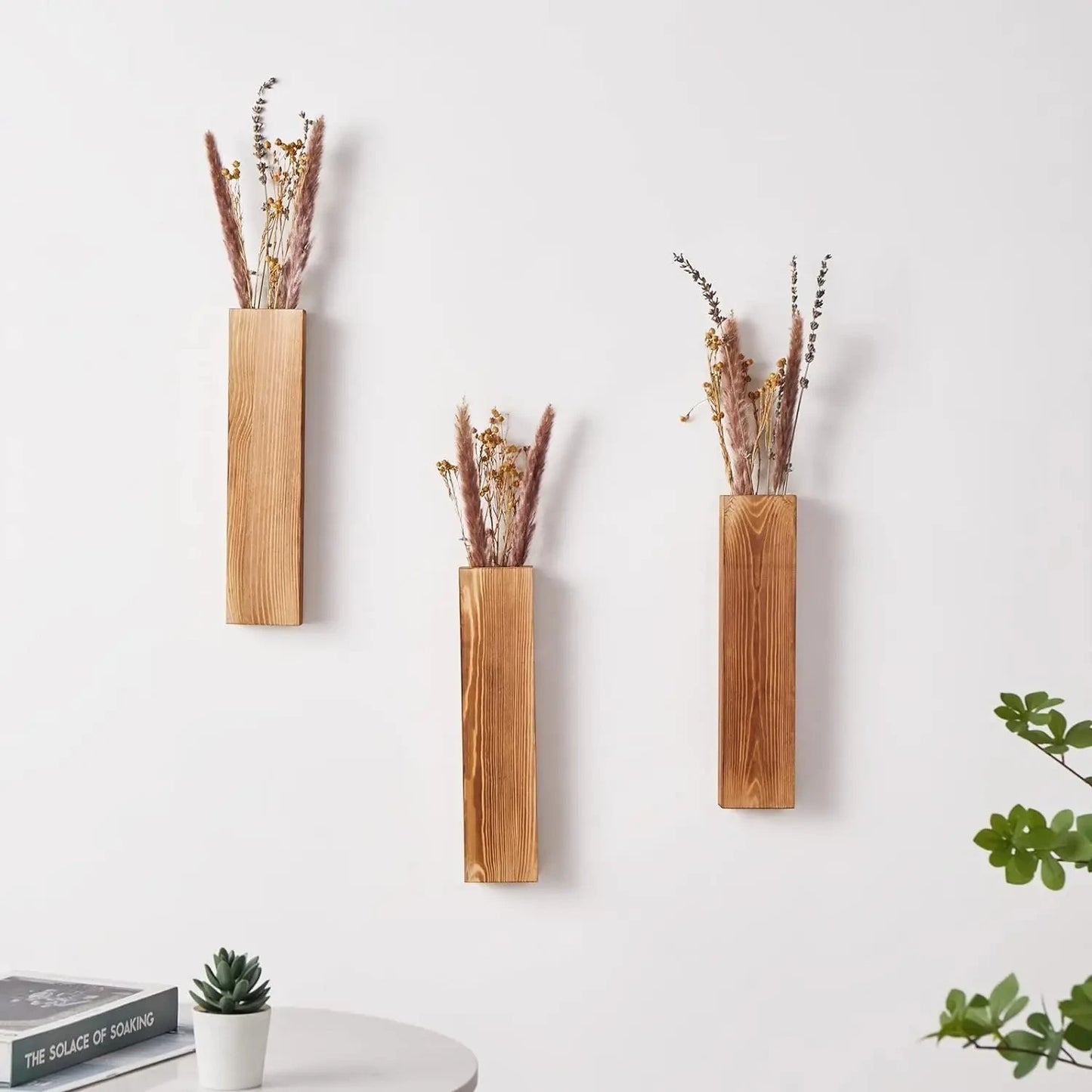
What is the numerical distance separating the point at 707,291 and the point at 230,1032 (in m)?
1.27

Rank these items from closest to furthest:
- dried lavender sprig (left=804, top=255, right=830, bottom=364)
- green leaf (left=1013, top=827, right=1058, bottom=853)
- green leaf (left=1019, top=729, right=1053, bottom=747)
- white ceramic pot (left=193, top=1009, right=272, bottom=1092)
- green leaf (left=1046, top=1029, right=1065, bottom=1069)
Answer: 1. green leaf (left=1046, top=1029, right=1065, bottom=1069)
2. green leaf (left=1013, top=827, right=1058, bottom=853)
3. green leaf (left=1019, top=729, right=1053, bottom=747)
4. white ceramic pot (left=193, top=1009, right=272, bottom=1092)
5. dried lavender sprig (left=804, top=255, right=830, bottom=364)

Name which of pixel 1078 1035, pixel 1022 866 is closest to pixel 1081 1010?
pixel 1078 1035

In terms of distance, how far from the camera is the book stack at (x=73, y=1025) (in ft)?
3.80

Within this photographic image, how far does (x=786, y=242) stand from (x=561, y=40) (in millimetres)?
494

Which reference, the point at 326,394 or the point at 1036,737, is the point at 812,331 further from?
the point at 1036,737

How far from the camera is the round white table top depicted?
118 centimetres

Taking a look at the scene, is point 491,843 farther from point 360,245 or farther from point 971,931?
point 360,245

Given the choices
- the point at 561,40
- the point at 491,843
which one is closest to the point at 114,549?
the point at 491,843

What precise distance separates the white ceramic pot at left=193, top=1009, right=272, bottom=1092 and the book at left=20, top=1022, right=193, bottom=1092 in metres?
0.10

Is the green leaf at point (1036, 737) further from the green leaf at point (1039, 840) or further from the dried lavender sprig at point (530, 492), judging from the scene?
the dried lavender sprig at point (530, 492)

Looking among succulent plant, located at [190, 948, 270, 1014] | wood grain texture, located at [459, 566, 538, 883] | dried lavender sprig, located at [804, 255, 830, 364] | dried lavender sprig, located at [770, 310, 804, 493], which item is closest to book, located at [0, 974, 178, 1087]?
succulent plant, located at [190, 948, 270, 1014]

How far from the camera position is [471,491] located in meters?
1.95

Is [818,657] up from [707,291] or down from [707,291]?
down

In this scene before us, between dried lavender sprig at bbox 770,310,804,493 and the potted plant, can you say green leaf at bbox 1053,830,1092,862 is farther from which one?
dried lavender sprig at bbox 770,310,804,493
